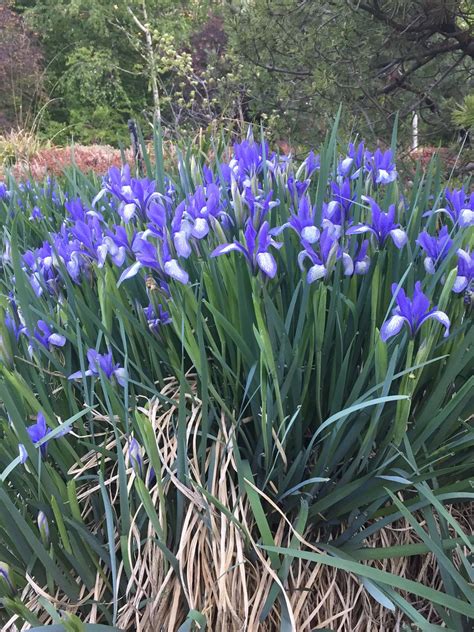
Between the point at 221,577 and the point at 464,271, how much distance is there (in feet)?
2.17

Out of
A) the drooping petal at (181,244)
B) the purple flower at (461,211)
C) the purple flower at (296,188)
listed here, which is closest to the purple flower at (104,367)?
the drooping petal at (181,244)

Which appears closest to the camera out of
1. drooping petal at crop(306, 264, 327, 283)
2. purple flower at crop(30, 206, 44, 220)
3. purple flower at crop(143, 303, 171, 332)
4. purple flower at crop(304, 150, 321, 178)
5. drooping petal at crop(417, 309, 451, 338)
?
drooping petal at crop(417, 309, 451, 338)

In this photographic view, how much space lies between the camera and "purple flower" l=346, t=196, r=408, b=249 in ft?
3.44

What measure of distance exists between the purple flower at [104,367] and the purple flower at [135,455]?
12cm

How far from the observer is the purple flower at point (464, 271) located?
1.00m

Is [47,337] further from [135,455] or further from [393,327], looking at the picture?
[393,327]

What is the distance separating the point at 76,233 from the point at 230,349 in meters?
0.39

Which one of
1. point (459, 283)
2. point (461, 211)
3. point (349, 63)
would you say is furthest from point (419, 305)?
point (349, 63)

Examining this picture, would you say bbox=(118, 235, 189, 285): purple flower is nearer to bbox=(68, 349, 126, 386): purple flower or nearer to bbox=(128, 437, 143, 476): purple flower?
bbox=(68, 349, 126, 386): purple flower

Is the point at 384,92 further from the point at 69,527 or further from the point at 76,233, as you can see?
the point at 69,527

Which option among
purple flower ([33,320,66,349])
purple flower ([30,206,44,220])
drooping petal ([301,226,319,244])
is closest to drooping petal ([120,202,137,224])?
purple flower ([33,320,66,349])

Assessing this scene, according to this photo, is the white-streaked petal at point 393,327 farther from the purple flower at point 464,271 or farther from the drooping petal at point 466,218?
the drooping petal at point 466,218

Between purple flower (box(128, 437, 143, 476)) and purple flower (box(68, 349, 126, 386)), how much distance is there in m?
0.12

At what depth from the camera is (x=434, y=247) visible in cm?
106
